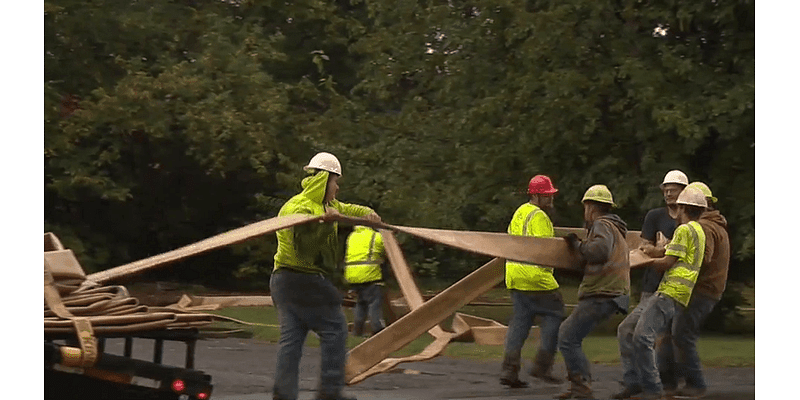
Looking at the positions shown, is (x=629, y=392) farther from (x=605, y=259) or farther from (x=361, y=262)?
(x=361, y=262)

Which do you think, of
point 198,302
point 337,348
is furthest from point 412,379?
point 337,348

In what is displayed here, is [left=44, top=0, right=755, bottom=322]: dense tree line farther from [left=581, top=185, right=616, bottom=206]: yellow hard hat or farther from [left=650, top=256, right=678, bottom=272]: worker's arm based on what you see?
[left=650, top=256, right=678, bottom=272]: worker's arm

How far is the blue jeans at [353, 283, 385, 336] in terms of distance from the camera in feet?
45.1

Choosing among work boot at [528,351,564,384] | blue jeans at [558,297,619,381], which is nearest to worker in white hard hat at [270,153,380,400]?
blue jeans at [558,297,619,381]

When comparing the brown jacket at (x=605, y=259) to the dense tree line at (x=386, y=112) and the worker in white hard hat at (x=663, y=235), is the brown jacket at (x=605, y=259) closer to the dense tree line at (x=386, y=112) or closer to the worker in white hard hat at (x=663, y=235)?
the worker in white hard hat at (x=663, y=235)

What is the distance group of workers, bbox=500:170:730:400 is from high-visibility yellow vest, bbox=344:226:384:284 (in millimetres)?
3135

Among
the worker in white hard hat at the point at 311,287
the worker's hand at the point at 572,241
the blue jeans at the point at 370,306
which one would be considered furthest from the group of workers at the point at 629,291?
the blue jeans at the point at 370,306

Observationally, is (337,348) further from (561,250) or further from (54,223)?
(54,223)

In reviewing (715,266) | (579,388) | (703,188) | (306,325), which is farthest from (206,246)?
(703,188)

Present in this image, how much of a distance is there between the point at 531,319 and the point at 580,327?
0.88 m

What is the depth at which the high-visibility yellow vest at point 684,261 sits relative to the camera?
31.1 feet

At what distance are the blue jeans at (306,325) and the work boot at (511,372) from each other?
2.55 metres

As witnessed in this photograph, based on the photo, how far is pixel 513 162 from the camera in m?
17.6

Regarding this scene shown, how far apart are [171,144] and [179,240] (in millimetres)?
1758
